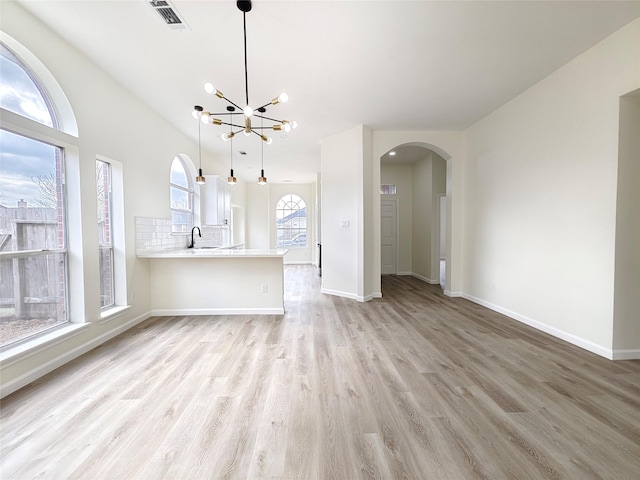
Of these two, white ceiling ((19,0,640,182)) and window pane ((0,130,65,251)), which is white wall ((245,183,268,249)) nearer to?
white ceiling ((19,0,640,182))

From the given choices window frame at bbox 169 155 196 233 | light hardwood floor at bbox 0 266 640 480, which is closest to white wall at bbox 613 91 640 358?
light hardwood floor at bbox 0 266 640 480

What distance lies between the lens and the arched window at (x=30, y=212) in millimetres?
2119

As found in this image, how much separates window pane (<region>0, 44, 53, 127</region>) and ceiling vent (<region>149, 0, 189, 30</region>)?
1.27 m

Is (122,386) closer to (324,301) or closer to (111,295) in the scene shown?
(111,295)

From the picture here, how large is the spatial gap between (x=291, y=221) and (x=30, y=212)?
Answer: 7816 millimetres

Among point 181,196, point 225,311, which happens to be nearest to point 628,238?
point 225,311

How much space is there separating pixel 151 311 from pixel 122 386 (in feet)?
6.64

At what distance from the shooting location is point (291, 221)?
392 inches

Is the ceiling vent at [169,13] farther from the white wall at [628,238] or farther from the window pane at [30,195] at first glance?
the white wall at [628,238]

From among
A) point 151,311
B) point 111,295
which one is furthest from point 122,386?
point 151,311

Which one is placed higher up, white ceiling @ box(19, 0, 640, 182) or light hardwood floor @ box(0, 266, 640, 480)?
white ceiling @ box(19, 0, 640, 182)

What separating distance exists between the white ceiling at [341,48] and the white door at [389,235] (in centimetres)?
356

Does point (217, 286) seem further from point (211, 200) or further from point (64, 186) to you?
point (211, 200)

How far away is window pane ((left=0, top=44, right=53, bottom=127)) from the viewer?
6.92 ft
